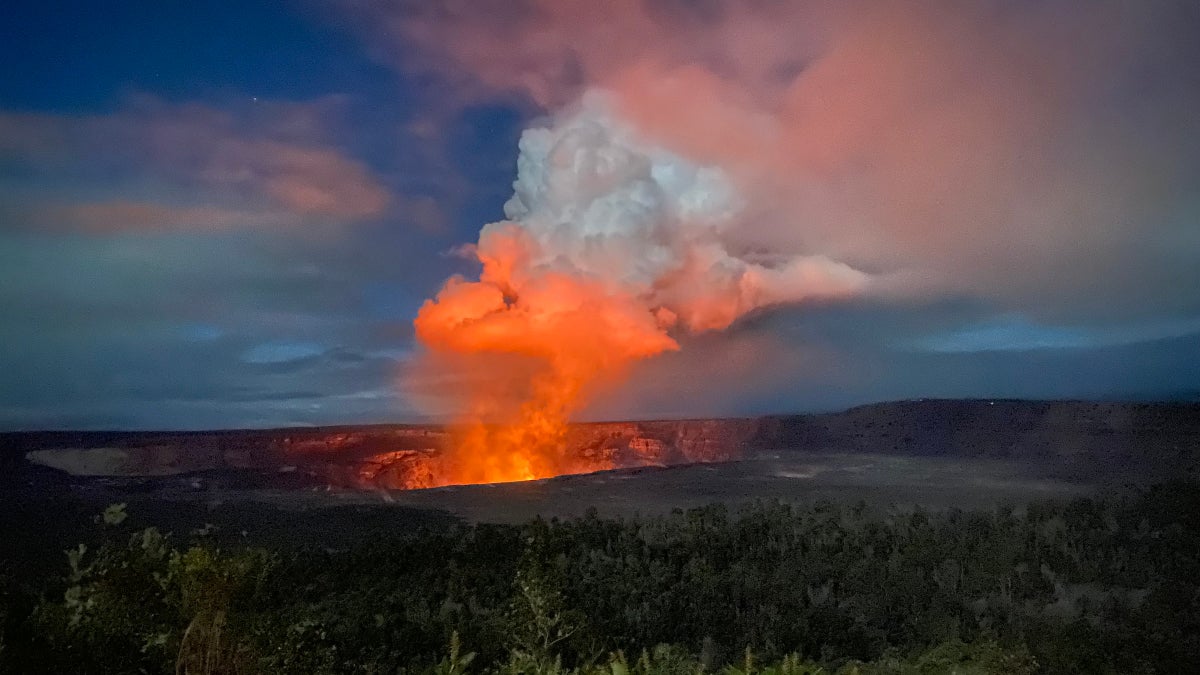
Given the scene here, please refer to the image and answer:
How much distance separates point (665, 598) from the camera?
13.0 m

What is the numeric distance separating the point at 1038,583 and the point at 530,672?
411 inches

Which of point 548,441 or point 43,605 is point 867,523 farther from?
point 548,441

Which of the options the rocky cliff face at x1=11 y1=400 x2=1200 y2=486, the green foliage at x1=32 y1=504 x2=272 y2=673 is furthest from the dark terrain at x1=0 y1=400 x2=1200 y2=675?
the rocky cliff face at x1=11 y1=400 x2=1200 y2=486

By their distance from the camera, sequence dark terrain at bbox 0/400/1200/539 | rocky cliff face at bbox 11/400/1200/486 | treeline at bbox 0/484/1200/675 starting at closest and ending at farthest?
1. treeline at bbox 0/484/1200/675
2. dark terrain at bbox 0/400/1200/539
3. rocky cliff face at bbox 11/400/1200/486

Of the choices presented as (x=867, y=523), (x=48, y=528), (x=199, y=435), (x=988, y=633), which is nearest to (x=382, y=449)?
(x=199, y=435)

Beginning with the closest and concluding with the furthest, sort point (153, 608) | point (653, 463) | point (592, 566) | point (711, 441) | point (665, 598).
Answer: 1. point (153, 608)
2. point (665, 598)
3. point (592, 566)
4. point (653, 463)
5. point (711, 441)

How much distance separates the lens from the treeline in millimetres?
6113

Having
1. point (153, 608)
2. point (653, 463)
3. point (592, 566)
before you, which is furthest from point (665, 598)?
point (653, 463)

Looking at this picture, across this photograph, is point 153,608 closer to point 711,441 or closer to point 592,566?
point 592,566

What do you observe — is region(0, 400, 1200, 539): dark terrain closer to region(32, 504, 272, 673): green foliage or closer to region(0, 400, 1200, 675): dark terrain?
region(0, 400, 1200, 675): dark terrain

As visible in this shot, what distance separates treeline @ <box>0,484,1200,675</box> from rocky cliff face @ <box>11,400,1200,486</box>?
1277 cm

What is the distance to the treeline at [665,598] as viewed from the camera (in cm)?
→ 611

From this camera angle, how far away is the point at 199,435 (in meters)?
29.8

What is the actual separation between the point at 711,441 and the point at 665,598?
29.6 m
